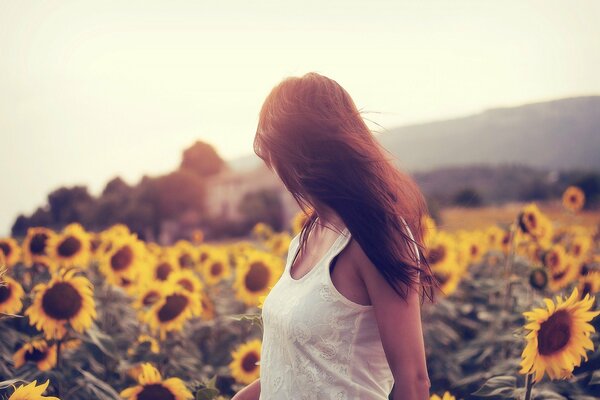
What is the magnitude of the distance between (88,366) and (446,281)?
9.38ft

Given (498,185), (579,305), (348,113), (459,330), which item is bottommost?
(498,185)

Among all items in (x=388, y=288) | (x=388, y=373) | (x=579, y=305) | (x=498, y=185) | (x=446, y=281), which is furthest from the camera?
(x=498, y=185)

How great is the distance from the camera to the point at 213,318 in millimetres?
4434

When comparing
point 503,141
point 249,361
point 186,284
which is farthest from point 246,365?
point 503,141

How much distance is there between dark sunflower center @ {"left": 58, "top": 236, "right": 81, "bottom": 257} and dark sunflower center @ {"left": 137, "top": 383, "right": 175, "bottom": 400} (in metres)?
2.10

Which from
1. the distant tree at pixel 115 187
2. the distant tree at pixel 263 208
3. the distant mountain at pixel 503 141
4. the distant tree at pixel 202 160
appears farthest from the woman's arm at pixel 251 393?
the distant tree at pixel 202 160

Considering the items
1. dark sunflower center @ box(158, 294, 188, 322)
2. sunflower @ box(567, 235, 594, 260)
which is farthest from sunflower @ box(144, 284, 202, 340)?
sunflower @ box(567, 235, 594, 260)

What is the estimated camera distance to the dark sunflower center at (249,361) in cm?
314

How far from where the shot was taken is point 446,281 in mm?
4582

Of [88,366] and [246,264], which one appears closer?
[88,366]

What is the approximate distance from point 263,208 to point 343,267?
913 inches

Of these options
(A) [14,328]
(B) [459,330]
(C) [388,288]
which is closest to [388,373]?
(C) [388,288]

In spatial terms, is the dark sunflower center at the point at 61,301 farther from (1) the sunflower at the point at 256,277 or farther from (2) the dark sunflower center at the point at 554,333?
(2) the dark sunflower center at the point at 554,333

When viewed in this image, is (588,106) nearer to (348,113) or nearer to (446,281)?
(446,281)
